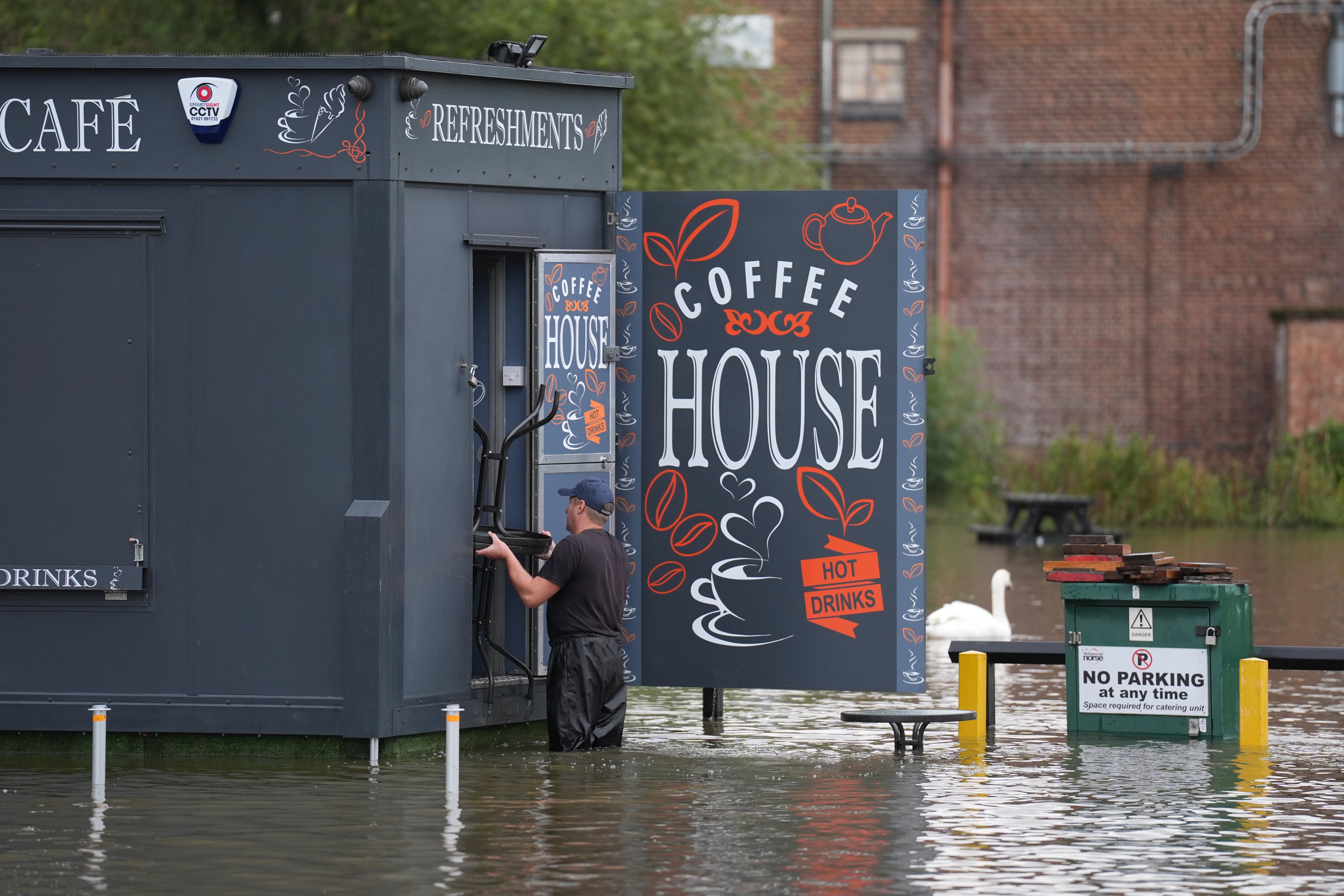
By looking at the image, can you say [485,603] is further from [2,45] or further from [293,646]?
[2,45]

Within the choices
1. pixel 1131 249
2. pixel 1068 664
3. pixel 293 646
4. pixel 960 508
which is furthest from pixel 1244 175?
pixel 293 646

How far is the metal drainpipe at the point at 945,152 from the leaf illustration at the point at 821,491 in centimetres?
2894

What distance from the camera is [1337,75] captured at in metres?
40.5

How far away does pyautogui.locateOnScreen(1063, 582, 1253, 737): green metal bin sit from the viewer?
12.6 metres

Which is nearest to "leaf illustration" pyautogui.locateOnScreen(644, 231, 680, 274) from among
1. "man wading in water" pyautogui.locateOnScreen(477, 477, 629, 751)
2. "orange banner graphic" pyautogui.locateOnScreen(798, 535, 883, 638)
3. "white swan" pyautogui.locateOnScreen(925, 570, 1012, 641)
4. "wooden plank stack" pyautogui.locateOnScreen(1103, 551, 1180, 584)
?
"man wading in water" pyautogui.locateOnScreen(477, 477, 629, 751)

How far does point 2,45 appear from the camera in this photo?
3269 cm

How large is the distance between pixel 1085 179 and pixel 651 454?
2970cm

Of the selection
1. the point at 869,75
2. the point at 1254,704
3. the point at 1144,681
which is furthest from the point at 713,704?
the point at 869,75

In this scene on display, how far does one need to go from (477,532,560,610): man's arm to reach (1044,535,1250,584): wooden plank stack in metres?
2.93

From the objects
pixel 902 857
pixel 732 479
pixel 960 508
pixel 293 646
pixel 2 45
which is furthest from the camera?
pixel 960 508

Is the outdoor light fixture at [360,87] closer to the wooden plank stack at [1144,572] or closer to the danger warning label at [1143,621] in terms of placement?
the wooden plank stack at [1144,572]

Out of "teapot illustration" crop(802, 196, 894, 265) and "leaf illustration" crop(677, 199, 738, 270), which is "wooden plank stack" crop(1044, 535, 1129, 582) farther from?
"leaf illustration" crop(677, 199, 738, 270)

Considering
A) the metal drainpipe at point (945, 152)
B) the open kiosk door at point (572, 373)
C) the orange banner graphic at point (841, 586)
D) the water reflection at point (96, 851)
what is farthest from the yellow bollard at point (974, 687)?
the metal drainpipe at point (945, 152)

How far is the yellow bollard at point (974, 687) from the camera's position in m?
12.9
